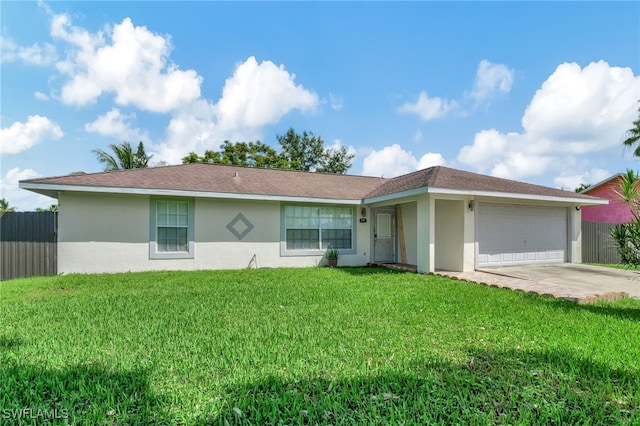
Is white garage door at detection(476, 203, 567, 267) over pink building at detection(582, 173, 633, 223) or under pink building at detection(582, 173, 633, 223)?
Answer: under

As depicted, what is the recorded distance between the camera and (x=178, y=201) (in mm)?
10688

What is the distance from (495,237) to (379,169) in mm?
21784

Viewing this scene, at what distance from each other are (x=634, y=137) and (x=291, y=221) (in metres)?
29.4

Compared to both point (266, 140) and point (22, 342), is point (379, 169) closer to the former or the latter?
point (266, 140)

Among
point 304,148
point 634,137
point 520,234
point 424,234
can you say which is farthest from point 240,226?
point 634,137

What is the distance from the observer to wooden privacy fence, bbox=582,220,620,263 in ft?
48.3

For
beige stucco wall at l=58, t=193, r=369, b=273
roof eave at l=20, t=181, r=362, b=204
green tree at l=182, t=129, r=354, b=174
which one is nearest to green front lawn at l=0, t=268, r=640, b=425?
beige stucco wall at l=58, t=193, r=369, b=273

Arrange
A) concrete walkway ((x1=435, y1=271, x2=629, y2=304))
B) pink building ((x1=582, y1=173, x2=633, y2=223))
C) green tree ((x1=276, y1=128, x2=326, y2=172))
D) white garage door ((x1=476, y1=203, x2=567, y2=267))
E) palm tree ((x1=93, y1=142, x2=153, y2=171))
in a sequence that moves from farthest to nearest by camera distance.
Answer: green tree ((x1=276, y1=128, x2=326, y2=172)), palm tree ((x1=93, y1=142, x2=153, y2=171)), pink building ((x1=582, y1=173, x2=633, y2=223)), white garage door ((x1=476, y1=203, x2=567, y2=267)), concrete walkway ((x1=435, y1=271, x2=629, y2=304))

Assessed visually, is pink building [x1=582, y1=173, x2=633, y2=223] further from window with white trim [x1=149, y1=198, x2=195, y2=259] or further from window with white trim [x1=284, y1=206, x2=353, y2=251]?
window with white trim [x1=149, y1=198, x2=195, y2=259]

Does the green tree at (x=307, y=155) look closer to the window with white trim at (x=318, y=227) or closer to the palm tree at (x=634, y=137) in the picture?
the window with white trim at (x=318, y=227)

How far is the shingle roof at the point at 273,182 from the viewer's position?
9.77 metres

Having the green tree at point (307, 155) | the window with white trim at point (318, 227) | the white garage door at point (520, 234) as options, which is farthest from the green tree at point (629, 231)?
the green tree at point (307, 155)

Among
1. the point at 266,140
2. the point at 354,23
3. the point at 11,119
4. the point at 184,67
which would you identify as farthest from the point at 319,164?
the point at 11,119

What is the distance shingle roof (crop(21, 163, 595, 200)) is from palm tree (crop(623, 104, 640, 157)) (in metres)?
18.9
